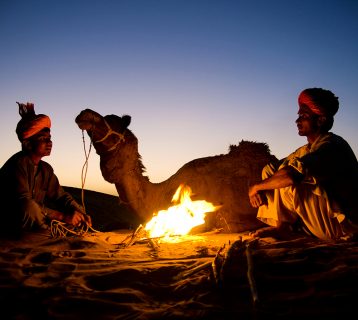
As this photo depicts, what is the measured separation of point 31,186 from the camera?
439cm

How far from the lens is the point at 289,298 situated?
192 centimetres

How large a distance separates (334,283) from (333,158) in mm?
1791

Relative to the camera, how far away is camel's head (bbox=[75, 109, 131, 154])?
5142 millimetres

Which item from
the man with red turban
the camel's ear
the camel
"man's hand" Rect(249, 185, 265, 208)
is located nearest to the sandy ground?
the man with red turban

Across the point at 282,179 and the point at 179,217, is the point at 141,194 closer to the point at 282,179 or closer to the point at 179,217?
the point at 179,217

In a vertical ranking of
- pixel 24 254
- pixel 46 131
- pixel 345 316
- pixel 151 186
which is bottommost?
pixel 345 316

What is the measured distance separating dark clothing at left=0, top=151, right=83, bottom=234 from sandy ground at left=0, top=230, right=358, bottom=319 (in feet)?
2.35

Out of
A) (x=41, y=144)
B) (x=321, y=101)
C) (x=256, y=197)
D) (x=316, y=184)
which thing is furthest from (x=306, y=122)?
(x=41, y=144)

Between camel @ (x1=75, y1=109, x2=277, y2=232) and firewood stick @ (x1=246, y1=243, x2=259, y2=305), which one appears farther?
camel @ (x1=75, y1=109, x2=277, y2=232)

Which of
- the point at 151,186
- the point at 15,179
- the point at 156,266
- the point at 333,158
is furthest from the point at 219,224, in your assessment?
the point at 15,179

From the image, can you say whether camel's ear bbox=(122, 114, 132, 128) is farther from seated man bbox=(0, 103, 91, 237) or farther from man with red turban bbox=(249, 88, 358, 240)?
man with red turban bbox=(249, 88, 358, 240)

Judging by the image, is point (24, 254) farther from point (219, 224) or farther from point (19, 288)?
point (219, 224)

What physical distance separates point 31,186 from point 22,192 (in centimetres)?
30

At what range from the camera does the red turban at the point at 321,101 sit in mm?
3883
